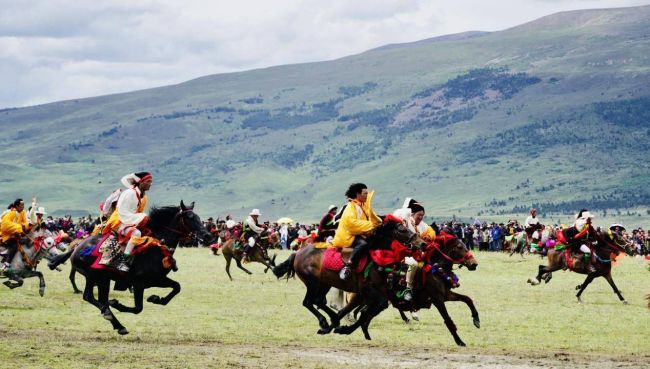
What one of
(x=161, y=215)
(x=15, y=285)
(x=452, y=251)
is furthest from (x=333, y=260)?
(x=15, y=285)

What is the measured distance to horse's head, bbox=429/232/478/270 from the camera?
22.3 m

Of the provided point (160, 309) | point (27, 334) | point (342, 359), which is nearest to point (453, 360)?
point (342, 359)

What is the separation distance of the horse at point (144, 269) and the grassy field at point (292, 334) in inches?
23.7

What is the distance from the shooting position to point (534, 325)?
2566 centimetres

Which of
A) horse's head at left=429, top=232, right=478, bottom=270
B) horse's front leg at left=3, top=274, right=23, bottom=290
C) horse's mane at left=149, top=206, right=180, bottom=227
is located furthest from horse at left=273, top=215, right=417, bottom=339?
horse's front leg at left=3, top=274, right=23, bottom=290

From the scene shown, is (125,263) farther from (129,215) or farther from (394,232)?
(394,232)

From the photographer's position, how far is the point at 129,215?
71.7 ft

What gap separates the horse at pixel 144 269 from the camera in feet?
70.9

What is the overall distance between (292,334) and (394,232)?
3.20 m

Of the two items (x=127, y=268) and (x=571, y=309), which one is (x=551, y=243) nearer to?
(x=571, y=309)

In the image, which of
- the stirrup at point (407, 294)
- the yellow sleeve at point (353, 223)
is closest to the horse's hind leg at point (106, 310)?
the yellow sleeve at point (353, 223)

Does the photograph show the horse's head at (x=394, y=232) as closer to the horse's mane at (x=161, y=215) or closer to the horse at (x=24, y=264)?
the horse's mane at (x=161, y=215)

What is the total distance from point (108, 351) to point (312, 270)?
5117mm

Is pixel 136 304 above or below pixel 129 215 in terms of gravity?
below
